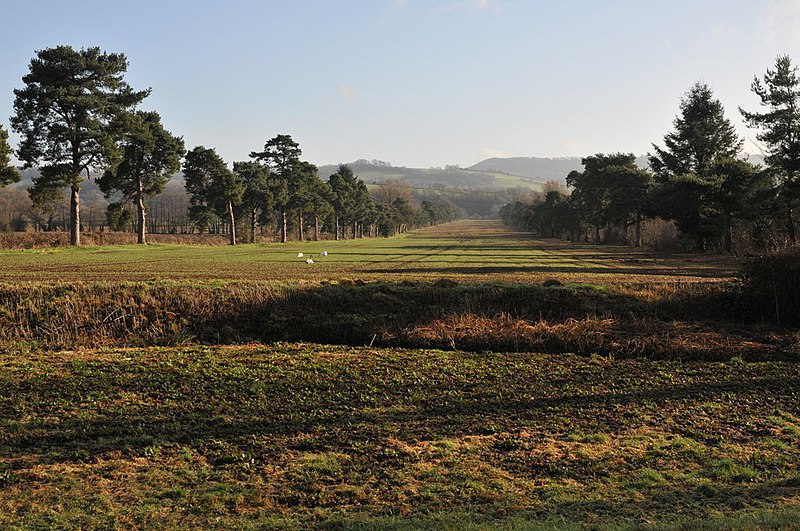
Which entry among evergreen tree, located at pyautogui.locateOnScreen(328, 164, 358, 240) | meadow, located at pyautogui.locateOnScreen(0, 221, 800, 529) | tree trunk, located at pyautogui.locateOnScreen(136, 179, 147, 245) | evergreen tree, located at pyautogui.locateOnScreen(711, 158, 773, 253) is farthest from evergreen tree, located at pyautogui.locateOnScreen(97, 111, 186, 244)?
evergreen tree, located at pyautogui.locateOnScreen(711, 158, 773, 253)

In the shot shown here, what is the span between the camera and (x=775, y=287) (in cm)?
1499

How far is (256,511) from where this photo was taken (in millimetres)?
5555

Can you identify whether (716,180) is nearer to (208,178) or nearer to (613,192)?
(613,192)

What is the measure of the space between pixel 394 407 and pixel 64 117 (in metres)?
44.3

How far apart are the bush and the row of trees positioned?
77.2ft

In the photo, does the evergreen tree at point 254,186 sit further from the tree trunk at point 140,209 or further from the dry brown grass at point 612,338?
the dry brown grass at point 612,338

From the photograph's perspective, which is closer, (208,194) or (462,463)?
(462,463)

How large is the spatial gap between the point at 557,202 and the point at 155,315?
7701cm

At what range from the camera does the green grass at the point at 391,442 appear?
18.1 ft

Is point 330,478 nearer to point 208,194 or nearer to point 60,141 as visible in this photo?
point 60,141

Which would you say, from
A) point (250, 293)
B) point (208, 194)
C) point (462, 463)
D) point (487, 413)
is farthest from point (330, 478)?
point (208, 194)

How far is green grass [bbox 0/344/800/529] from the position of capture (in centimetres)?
553

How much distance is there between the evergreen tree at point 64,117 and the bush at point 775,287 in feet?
143

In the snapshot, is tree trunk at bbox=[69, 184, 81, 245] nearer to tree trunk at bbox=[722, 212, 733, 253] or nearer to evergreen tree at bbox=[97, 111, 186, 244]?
evergreen tree at bbox=[97, 111, 186, 244]
